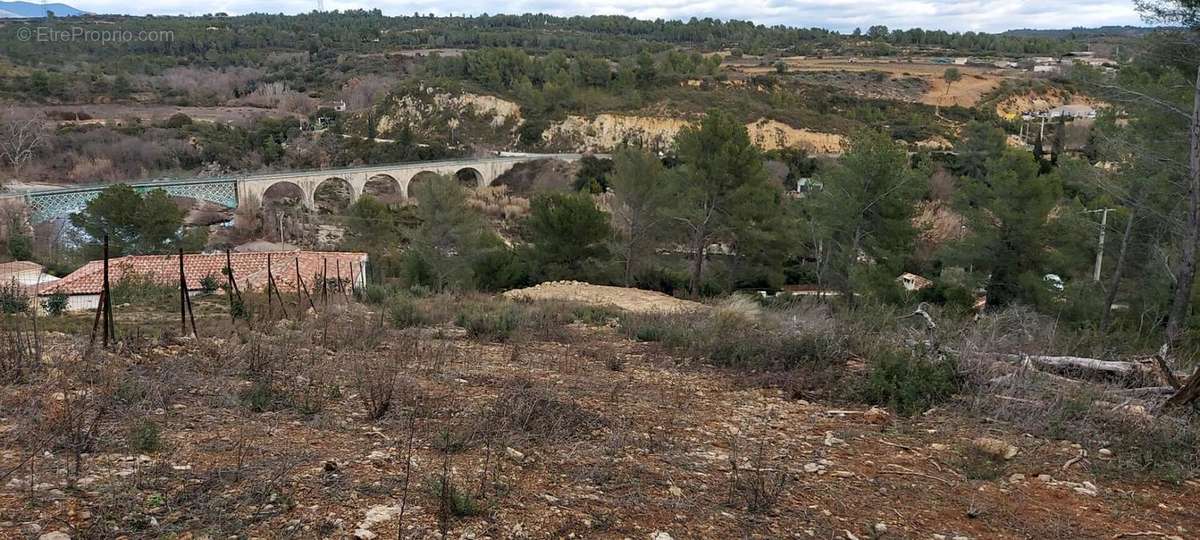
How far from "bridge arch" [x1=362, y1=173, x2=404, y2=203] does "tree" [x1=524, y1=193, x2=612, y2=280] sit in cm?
2863

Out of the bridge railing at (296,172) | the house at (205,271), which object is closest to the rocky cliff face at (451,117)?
the bridge railing at (296,172)

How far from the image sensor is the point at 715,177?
21.2 m

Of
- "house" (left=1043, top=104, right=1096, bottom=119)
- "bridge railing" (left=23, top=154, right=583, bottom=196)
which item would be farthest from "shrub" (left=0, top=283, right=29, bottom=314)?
"house" (left=1043, top=104, right=1096, bottom=119)

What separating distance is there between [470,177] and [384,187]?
619 centimetres

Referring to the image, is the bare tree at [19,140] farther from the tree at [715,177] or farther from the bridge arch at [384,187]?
the tree at [715,177]

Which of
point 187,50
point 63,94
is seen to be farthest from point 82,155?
point 187,50

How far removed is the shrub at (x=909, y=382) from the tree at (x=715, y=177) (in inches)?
614

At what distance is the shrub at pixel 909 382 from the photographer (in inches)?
212

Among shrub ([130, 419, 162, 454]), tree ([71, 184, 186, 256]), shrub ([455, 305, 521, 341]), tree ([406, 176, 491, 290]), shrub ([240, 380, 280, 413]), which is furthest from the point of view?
tree ([71, 184, 186, 256])

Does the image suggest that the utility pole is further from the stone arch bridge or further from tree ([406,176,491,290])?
the stone arch bridge

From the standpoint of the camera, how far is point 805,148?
183 ft

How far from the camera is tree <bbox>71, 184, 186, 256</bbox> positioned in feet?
78.2

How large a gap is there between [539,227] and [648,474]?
18174mm

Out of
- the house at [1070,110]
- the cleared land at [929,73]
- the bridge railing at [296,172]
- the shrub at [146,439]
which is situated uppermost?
the cleared land at [929,73]
